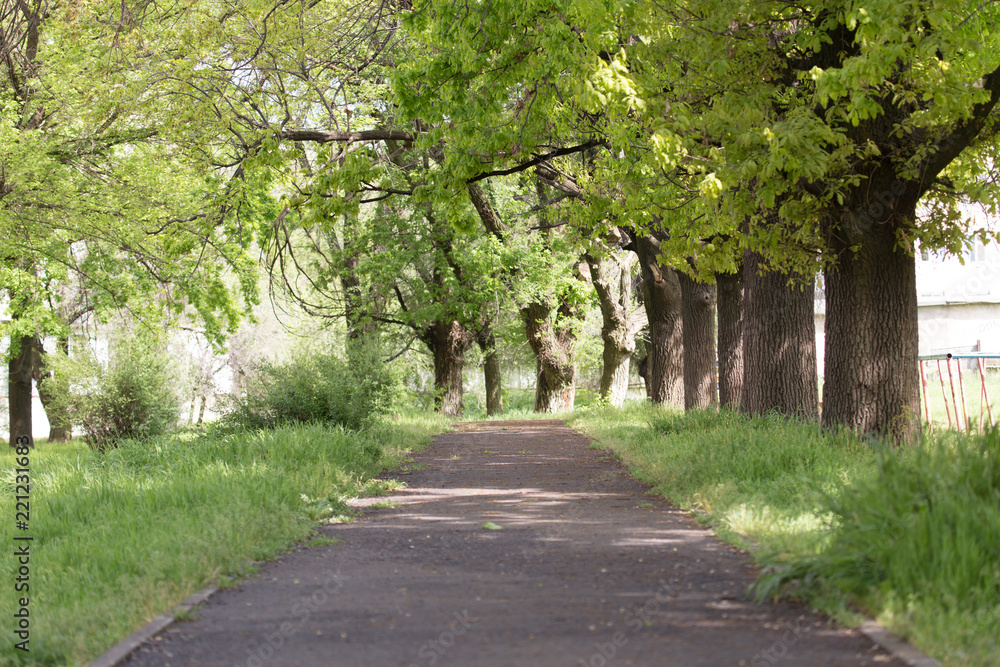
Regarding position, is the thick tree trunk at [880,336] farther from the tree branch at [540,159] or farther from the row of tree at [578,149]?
the tree branch at [540,159]

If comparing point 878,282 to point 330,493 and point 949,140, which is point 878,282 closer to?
point 949,140

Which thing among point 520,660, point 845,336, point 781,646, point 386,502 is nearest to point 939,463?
point 781,646

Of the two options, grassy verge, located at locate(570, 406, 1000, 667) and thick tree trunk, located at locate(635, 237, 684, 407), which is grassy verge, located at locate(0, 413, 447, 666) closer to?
grassy verge, located at locate(570, 406, 1000, 667)

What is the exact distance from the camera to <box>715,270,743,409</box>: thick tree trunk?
51.9ft

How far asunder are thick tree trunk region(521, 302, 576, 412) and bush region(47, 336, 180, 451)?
11858mm

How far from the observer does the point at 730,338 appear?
15961 millimetres

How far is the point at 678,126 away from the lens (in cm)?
969

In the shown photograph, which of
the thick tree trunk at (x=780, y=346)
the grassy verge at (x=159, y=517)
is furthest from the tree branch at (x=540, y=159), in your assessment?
the grassy verge at (x=159, y=517)

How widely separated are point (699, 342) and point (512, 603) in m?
12.3

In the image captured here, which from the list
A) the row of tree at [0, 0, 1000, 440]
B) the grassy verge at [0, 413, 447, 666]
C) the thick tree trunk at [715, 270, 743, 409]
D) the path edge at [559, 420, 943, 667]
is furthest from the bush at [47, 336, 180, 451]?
the path edge at [559, 420, 943, 667]

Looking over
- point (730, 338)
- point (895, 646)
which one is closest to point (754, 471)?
point (895, 646)

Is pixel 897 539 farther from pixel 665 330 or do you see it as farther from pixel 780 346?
pixel 665 330

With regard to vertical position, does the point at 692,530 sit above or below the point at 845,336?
below

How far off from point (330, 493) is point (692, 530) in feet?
13.1
